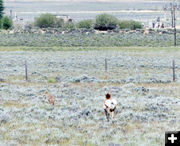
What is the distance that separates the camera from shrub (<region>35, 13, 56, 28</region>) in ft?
398

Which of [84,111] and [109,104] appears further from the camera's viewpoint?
[84,111]

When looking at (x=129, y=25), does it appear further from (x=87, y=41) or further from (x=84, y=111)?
(x=84, y=111)

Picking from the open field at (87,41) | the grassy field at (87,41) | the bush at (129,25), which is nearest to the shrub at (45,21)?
the bush at (129,25)

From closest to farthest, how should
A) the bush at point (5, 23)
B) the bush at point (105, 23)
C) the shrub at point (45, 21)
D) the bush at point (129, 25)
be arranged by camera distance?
the bush at point (5, 23) → the bush at point (105, 23) → the bush at point (129, 25) → the shrub at point (45, 21)

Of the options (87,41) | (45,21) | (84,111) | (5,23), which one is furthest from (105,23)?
(84,111)

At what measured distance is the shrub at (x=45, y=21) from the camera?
398ft

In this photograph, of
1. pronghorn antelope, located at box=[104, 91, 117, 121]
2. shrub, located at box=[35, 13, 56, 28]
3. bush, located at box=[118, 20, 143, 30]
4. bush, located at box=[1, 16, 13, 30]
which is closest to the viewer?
pronghorn antelope, located at box=[104, 91, 117, 121]

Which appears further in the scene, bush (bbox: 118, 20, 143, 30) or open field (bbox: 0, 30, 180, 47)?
bush (bbox: 118, 20, 143, 30)

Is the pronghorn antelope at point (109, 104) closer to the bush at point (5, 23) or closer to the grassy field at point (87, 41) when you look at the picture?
the grassy field at point (87, 41)

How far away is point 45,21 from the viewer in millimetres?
122188

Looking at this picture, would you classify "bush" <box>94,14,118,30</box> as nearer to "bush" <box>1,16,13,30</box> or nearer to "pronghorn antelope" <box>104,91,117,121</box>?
"bush" <box>1,16,13,30</box>

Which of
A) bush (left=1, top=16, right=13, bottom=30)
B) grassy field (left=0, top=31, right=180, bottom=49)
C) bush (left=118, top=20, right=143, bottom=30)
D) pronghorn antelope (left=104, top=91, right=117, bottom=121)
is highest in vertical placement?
bush (left=1, top=16, right=13, bottom=30)

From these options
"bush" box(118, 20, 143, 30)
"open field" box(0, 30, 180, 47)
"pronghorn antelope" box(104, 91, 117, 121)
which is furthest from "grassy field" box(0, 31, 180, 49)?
"pronghorn antelope" box(104, 91, 117, 121)

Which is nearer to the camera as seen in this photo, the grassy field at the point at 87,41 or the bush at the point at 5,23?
the grassy field at the point at 87,41
